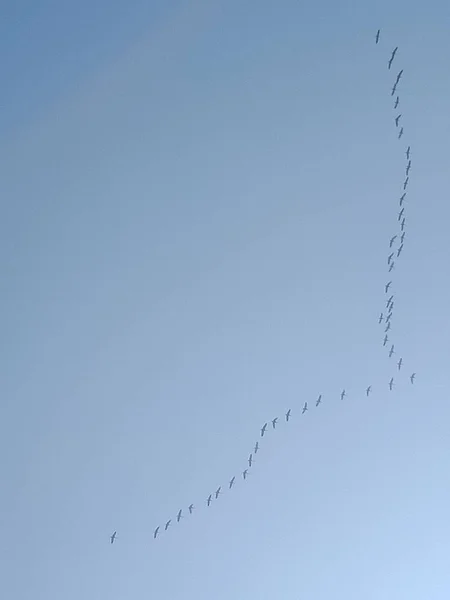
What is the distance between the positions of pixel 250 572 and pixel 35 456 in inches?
16.9

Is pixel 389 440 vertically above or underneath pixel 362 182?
underneath

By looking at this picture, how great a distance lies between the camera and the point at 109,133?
1062mm

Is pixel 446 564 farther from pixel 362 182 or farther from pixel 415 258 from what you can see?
pixel 362 182

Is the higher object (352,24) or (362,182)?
(352,24)

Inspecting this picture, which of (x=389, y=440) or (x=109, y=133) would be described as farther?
(x=389, y=440)

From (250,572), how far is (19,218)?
2.40 ft

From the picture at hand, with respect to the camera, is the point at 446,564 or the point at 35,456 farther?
the point at 446,564

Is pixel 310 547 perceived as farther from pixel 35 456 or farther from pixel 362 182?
pixel 362 182

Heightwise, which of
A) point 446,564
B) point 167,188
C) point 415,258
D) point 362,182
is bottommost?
point 446,564

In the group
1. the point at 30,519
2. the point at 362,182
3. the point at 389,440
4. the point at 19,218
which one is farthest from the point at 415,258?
Result: the point at 30,519

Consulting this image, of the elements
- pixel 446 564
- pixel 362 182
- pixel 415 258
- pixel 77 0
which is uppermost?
pixel 77 0

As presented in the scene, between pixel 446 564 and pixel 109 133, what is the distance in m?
0.98

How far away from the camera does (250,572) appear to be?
1.12 m

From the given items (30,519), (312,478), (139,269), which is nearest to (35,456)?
(30,519)
